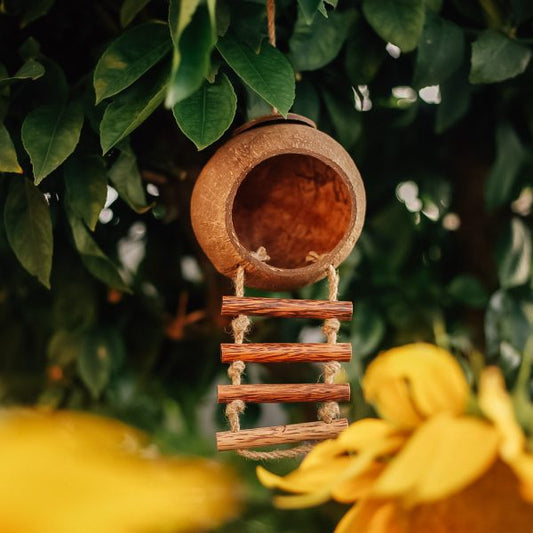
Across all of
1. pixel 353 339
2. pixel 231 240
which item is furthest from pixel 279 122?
pixel 353 339

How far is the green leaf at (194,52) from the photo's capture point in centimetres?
38

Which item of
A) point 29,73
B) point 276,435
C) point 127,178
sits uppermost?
point 29,73

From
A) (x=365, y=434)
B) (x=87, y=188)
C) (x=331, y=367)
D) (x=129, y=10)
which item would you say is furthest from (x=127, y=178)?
(x=365, y=434)

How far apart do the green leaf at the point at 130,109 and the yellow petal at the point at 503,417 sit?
1.05 feet

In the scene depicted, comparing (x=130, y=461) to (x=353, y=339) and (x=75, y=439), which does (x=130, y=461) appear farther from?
(x=353, y=339)

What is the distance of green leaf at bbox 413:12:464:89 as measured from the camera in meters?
0.64

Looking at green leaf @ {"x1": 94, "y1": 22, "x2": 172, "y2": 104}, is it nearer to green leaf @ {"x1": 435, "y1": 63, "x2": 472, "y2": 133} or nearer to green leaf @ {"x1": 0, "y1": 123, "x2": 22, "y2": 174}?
green leaf @ {"x1": 0, "y1": 123, "x2": 22, "y2": 174}

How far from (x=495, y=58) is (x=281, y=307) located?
32 centimetres

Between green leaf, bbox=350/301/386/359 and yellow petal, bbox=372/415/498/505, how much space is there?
518 millimetres

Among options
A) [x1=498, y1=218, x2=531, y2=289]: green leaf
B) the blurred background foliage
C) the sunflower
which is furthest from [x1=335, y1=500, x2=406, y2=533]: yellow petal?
[x1=498, y1=218, x2=531, y2=289]: green leaf

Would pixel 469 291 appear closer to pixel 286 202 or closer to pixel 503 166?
pixel 503 166

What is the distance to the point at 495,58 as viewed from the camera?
0.63 m

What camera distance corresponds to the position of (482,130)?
929 mm

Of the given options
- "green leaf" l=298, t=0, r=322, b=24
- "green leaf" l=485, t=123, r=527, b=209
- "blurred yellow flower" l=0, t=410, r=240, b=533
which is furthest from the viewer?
"green leaf" l=485, t=123, r=527, b=209
